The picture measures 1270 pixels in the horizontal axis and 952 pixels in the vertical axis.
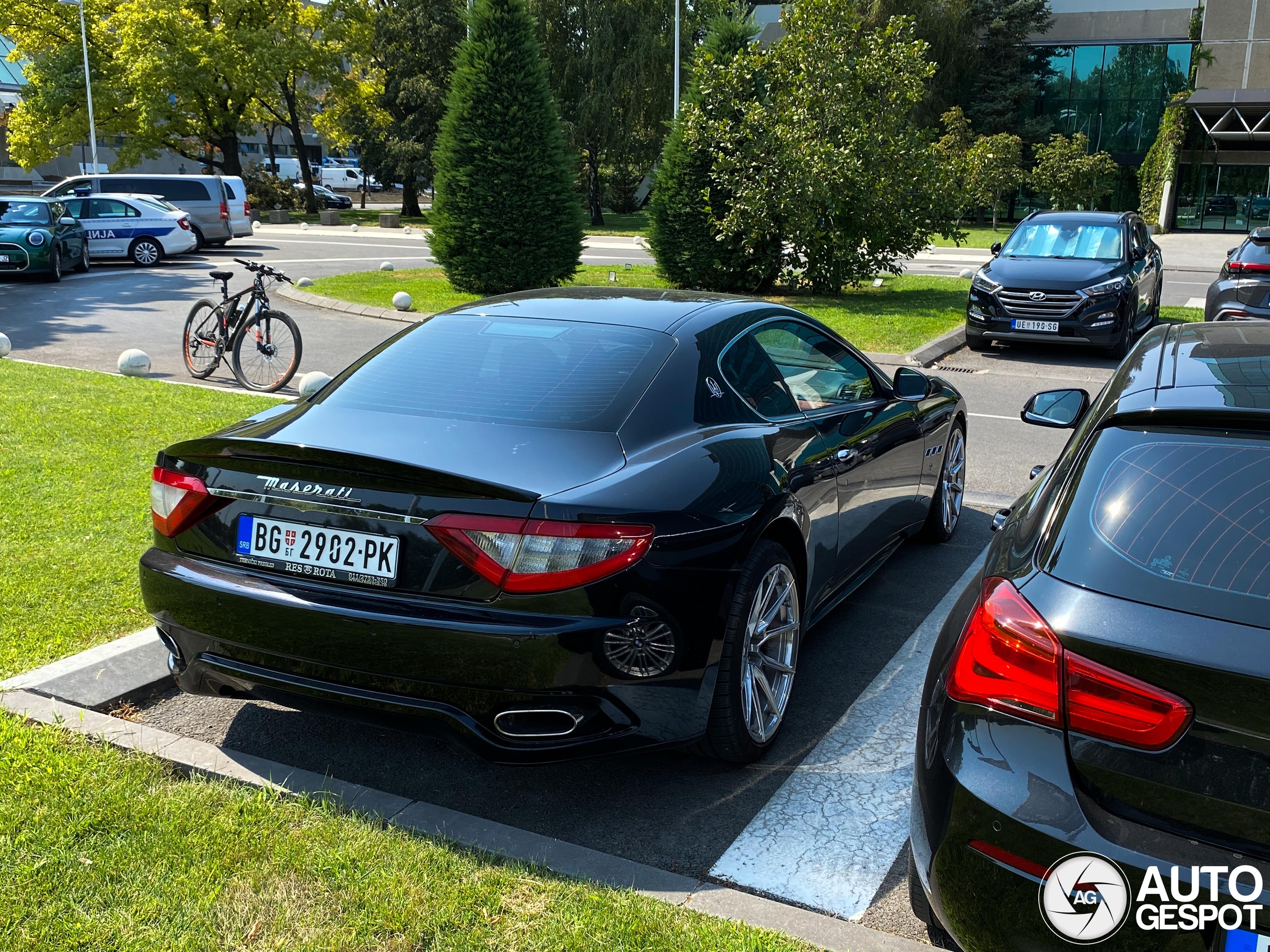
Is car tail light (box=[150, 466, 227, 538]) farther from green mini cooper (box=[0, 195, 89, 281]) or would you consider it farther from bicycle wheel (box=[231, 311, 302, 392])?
green mini cooper (box=[0, 195, 89, 281])

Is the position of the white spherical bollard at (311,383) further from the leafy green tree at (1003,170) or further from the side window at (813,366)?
the leafy green tree at (1003,170)

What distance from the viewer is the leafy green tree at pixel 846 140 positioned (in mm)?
16781

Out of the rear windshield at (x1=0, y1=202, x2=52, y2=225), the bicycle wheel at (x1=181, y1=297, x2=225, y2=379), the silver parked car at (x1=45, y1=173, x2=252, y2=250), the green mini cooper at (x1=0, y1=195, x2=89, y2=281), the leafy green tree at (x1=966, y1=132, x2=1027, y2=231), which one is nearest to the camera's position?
the bicycle wheel at (x1=181, y1=297, x2=225, y2=379)

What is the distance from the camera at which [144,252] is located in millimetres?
24812

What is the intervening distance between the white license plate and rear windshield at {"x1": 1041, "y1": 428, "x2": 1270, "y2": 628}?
11.6m

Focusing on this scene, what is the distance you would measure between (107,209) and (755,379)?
24.3 meters

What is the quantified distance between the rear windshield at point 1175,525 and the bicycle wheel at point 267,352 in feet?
29.5

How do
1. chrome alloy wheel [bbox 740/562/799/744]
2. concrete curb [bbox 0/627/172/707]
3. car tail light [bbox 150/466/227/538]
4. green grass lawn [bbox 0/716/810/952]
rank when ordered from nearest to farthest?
green grass lawn [bbox 0/716/810/952], car tail light [bbox 150/466/227/538], chrome alloy wheel [bbox 740/562/799/744], concrete curb [bbox 0/627/172/707]

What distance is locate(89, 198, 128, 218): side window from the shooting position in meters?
24.5

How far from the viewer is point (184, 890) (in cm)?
291

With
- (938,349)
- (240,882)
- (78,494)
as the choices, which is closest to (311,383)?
(78,494)

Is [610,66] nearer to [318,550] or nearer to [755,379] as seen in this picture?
[755,379]

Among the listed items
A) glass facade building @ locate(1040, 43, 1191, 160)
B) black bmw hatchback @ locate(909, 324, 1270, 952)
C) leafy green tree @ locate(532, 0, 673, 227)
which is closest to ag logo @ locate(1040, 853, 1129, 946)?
black bmw hatchback @ locate(909, 324, 1270, 952)

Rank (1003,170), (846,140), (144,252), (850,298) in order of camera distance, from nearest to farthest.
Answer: (846,140) < (850,298) < (144,252) < (1003,170)
